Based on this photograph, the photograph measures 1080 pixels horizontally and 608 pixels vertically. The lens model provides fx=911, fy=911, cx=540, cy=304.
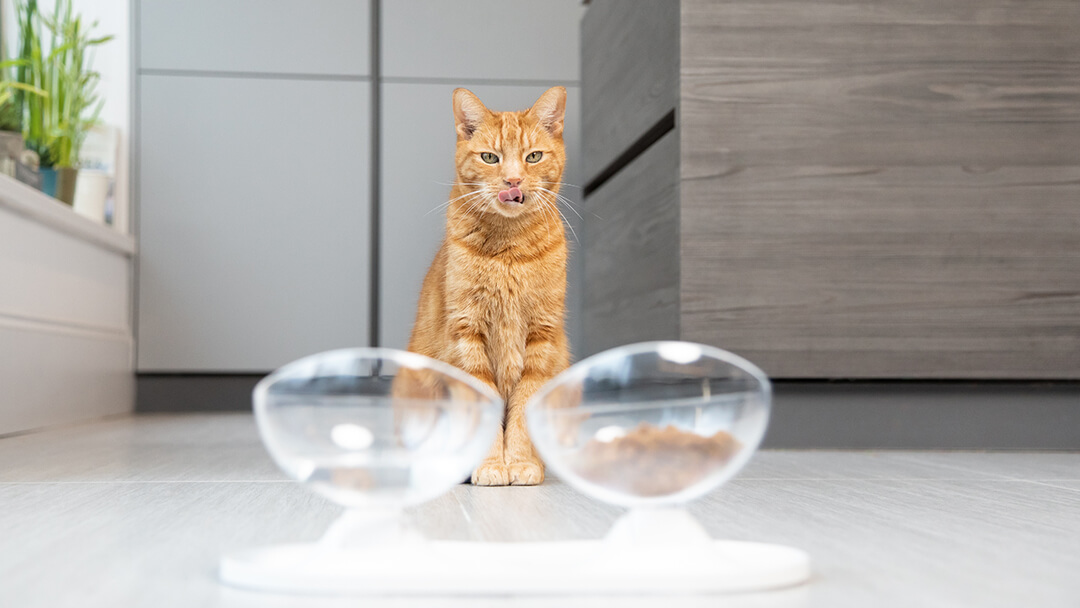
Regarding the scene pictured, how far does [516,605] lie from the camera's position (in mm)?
554

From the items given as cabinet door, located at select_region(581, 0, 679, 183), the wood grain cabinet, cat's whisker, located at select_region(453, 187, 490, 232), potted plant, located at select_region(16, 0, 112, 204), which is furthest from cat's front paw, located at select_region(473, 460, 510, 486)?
potted plant, located at select_region(16, 0, 112, 204)

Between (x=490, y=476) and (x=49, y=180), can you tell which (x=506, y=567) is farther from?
(x=49, y=180)

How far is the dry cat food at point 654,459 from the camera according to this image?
0.61 metres

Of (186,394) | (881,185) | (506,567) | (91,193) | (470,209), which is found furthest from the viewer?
(186,394)

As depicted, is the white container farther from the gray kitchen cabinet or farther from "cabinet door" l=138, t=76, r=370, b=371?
the gray kitchen cabinet

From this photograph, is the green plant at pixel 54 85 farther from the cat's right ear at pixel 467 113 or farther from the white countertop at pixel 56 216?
the cat's right ear at pixel 467 113

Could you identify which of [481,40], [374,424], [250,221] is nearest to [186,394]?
[250,221]

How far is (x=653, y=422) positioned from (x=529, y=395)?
0.59 meters

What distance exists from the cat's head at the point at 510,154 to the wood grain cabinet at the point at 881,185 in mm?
468

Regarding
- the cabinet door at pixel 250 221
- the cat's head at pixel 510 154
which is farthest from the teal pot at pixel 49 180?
the cat's head at pixel 510 154

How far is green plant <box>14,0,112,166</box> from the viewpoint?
2408mm

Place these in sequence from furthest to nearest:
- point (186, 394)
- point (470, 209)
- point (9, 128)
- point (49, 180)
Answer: point (186, 394) → point (49, 180) → point (9, 128) → point (470, 209)

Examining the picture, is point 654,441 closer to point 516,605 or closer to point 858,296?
point 516,605

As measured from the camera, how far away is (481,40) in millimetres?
2971
